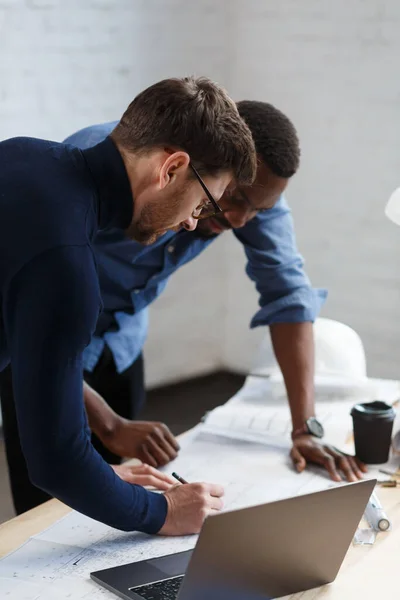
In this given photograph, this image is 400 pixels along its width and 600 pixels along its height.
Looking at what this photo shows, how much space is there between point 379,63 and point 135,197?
2.62m

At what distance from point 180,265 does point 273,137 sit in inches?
17.9

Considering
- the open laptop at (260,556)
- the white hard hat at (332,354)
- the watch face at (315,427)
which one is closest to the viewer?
the open laptop at (260,556)

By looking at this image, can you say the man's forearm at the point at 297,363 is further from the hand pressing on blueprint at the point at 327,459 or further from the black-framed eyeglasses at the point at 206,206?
the black-framed eyeglasses at the point at 206,206

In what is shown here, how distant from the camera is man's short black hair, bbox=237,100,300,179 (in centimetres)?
181

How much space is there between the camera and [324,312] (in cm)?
408

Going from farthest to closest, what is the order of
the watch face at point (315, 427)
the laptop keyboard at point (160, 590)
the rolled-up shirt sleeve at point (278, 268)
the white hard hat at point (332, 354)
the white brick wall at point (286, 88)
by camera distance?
the white brick wall at point (286, 88) < the white hard hat at point (332, 354) < the rolled-up shirt sleeve at point (278, 268) < the watch face at point (315, 427) < the laptop keyboard at point (160, 590)

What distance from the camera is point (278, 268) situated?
7.07 ft

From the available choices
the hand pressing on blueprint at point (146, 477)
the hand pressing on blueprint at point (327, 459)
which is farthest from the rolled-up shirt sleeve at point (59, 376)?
the hand pressing on blueprint at point (327, 459)

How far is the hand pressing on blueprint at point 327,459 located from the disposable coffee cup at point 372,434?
0.03m

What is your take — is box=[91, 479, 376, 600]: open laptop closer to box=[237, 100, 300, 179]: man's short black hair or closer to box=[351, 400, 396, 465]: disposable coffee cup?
box=[351, 400, 396, 465]: disposable coffee cup

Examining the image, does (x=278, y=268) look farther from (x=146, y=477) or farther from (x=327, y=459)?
(x=146, y=477)

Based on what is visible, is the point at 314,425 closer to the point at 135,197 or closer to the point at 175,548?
the point at 175,548

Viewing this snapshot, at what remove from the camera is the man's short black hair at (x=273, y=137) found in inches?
71.2

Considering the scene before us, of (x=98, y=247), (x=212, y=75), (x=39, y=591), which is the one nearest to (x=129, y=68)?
(x=212, y=75)
